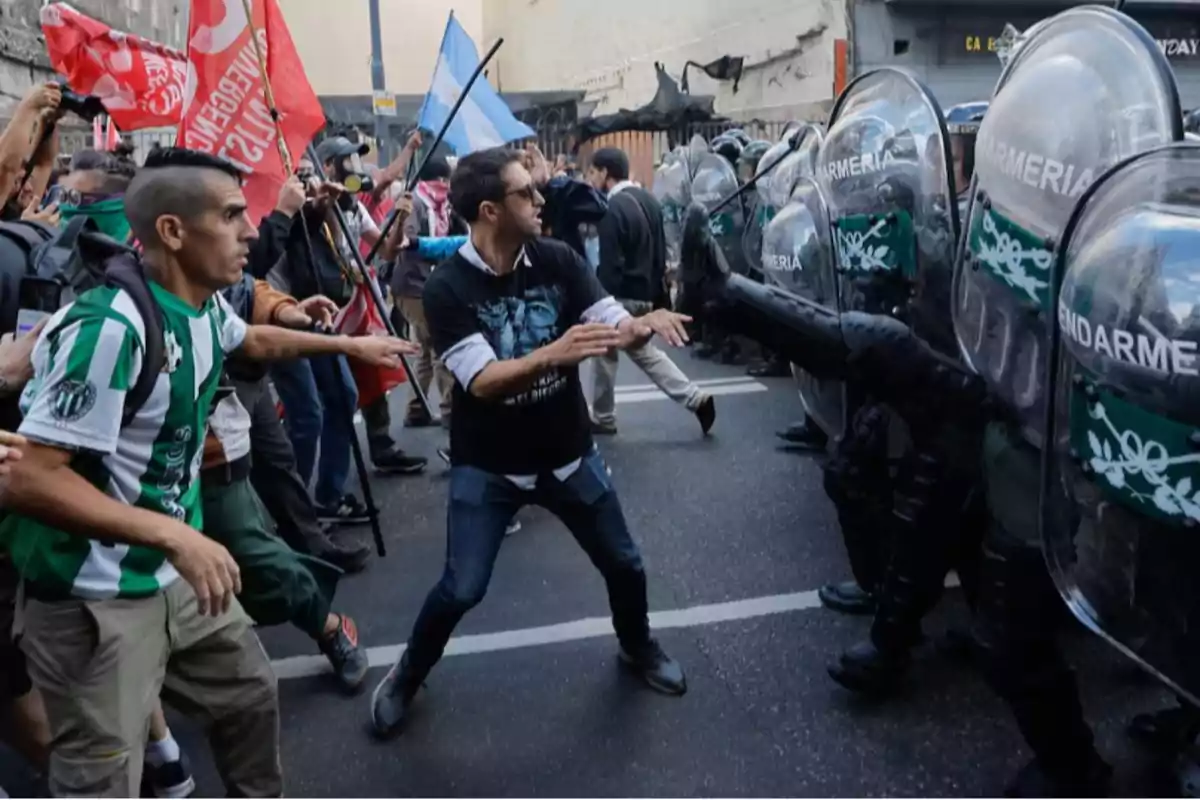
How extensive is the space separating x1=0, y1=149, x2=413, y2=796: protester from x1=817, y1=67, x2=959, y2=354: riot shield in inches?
73.6

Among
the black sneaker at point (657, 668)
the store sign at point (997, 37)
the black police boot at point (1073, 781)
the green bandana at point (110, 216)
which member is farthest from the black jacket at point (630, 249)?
the store sign at point (997, 37)

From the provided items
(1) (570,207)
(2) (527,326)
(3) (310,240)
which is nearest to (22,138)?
(3) (310,240)

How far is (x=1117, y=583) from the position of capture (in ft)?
5.16

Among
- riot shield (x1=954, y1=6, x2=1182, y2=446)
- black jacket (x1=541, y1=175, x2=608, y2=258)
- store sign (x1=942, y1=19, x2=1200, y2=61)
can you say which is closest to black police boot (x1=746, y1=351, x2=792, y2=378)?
black jacket (x1=541, y1=175, x2=608, y2=258)

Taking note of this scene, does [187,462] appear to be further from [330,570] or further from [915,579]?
[915,579]

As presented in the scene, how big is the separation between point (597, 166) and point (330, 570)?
5782mm

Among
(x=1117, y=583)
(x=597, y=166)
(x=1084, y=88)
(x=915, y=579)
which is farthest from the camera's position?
(x=597, y=166)

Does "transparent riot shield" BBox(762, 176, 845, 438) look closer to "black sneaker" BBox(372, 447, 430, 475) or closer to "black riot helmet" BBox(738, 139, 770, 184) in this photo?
"black sneaker" BBox(372, 447, 430, 475)

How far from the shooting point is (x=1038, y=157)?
1995mm

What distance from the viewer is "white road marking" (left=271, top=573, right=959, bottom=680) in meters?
3.81

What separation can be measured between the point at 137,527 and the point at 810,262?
255 centimetres

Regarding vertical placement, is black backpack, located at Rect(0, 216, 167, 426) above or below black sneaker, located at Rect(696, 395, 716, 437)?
above

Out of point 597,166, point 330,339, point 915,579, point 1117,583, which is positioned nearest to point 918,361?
point 1117,583

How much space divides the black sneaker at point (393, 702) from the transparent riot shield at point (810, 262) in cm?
176
